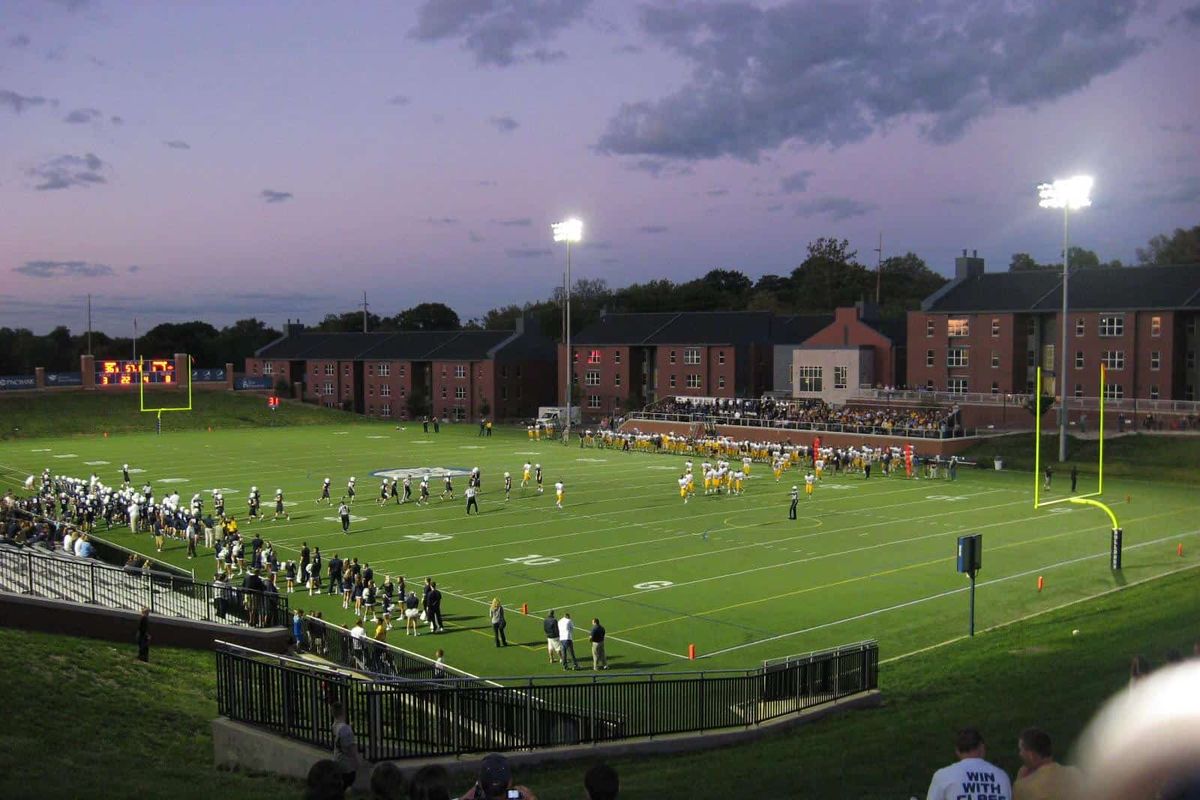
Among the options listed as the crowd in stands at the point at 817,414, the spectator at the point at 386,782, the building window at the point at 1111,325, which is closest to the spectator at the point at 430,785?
the spectator at the point at 386,782

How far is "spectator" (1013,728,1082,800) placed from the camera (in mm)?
5367

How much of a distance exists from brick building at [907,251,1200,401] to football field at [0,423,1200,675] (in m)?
15.9

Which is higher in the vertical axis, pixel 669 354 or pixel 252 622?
pixel 669 354

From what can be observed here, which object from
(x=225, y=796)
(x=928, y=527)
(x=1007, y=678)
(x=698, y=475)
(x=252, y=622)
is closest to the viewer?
(x=225, y=796)

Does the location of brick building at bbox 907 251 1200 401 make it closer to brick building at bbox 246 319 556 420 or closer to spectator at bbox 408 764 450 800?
brick building at bbox 246 319 556 420

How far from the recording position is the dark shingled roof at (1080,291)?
57.6m

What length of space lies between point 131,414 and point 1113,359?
61.0 metres

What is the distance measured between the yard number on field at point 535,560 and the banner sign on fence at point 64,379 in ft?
199

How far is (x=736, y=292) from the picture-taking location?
450ft

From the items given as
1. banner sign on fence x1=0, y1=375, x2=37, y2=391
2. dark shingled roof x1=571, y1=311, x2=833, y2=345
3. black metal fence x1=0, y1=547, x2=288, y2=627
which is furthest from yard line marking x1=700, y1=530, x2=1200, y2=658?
banner sign on fence x1=0, y1=375, x2=37, y2=391

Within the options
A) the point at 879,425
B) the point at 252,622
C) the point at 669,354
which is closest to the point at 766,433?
the point at 879,425

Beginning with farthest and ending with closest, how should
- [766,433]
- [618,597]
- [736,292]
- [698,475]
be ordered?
1. [736,292]
2. [766,433]
3. [698,475]
4. [618,597]

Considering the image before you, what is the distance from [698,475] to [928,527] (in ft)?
47.2

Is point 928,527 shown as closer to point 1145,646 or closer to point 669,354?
point 1145,646
